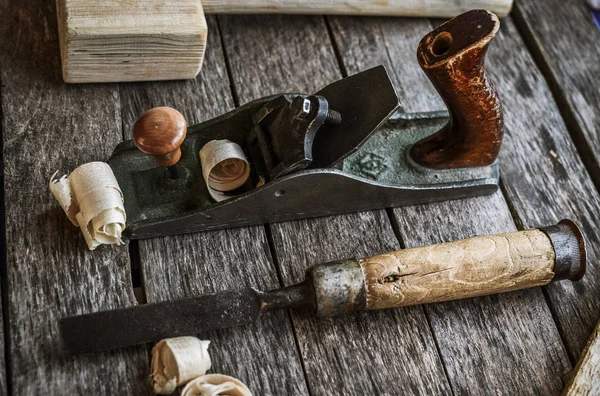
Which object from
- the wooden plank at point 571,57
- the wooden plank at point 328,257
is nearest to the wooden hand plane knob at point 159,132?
the wooden plank at point 328,257

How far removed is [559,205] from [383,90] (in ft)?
2.55

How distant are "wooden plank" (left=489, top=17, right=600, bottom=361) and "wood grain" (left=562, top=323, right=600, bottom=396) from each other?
0.05 metres

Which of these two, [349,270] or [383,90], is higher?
[383,90]

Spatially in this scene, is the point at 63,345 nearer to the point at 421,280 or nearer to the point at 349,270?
A: the point at 349,270

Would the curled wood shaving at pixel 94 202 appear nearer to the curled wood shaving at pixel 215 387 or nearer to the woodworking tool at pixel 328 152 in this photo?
the woodworking tool at pixel 328 152

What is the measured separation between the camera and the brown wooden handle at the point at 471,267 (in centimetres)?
205

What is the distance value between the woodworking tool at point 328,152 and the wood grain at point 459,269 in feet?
0.91

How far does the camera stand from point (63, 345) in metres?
1.89

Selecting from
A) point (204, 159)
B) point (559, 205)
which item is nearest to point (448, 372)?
point (559, 205)

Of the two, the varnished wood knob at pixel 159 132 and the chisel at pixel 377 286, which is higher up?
the varnished wood knob at pixel 159 132

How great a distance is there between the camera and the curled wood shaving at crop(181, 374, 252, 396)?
6.15 ft

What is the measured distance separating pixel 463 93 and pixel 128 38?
3.34 ft

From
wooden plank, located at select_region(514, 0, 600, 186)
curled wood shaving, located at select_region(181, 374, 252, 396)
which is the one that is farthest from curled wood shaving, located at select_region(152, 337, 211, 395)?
wooden plank, located at select_region(514, 0, 600, 186)

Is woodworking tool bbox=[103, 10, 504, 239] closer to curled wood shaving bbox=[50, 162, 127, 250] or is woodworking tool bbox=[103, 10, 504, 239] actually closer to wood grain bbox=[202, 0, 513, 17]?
curled wood shaving bbox=[50, 162, 127, 250]
